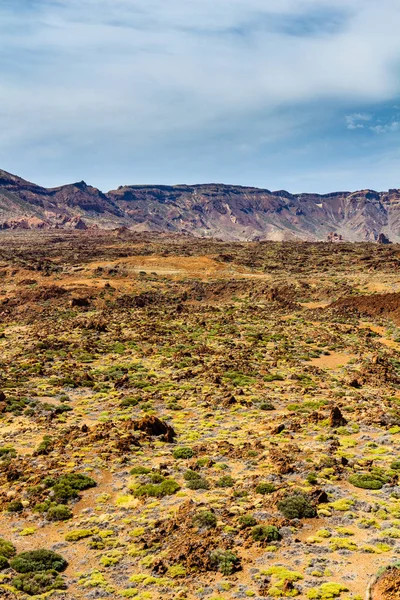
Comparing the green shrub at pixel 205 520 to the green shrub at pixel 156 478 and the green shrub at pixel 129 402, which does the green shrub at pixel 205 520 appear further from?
the green shrub at pixel 129 402

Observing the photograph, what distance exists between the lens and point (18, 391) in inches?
1361

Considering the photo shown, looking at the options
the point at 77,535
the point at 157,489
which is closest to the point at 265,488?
the point at 157,489

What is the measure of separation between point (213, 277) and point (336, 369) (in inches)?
2053

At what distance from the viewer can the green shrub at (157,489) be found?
20031 mm

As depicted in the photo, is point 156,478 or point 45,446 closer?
point 156,478

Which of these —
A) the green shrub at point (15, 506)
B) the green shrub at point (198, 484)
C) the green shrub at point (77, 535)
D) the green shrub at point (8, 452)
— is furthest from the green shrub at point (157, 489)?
the green shrub at point (8, 452)

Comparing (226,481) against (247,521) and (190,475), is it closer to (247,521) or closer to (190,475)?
(190,475)

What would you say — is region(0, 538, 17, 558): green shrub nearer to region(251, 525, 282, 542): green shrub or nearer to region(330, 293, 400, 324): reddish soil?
region(251, 525, 282, 542): green shrub

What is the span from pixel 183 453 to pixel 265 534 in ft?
27.3

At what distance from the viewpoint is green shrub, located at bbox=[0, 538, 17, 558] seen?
15914mm

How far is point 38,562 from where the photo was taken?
611 inches

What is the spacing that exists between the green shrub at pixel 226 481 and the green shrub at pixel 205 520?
9.36 ft

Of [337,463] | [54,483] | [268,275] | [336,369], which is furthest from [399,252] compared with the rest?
[54,483]

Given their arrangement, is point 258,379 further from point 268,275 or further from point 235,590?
point 268,275
